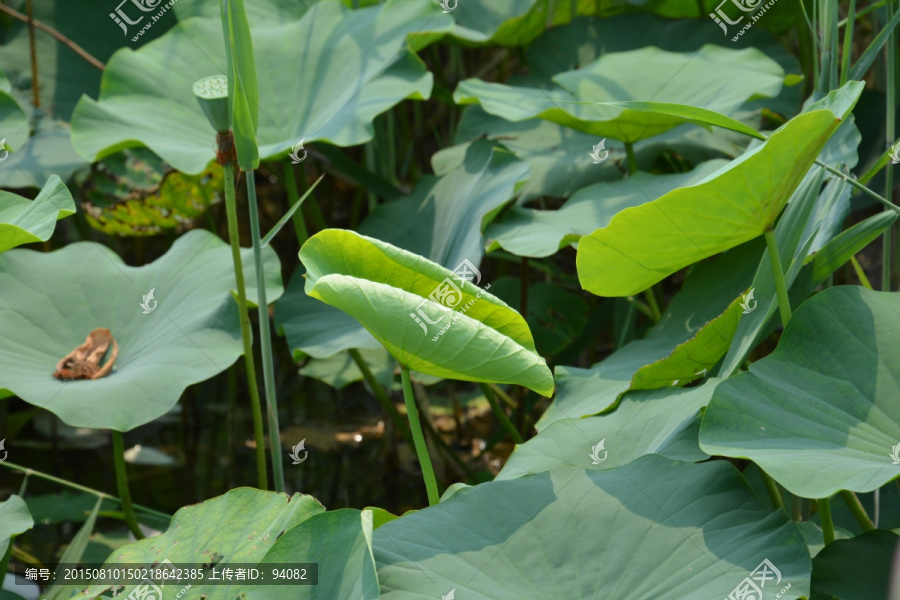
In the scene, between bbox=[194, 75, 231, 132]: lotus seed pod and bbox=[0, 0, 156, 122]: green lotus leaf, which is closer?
bbox=[194, 75, 231, 132]: lotus seed pod

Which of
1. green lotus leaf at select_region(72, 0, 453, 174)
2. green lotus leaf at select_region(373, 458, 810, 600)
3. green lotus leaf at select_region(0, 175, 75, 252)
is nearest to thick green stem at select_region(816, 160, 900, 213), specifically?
green lotus leaf at select_region(373, 458, 810, 600)

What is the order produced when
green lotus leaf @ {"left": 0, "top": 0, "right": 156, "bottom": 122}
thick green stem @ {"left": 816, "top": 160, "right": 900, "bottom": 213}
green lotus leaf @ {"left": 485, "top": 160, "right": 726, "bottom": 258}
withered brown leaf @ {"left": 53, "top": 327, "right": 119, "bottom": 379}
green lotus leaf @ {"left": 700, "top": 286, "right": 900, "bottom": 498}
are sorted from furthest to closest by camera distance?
green lotus leaf @ {"left": 0, "top": 0, "right": 156, "bottom": 122}, green lotus leaf @ {"left": 485, "top": 160, "right": 726, "bottom": 258}, withered brown leaf @ {"left": 53, "top": 327, "right": 119, "bottom": 379}, thick green stem @ {"left": 816, "top": 160, "right": 900, "bottom": 213}, green lotus leaf @ {"left": 700, "top": 286, "right": 900, "bottom": 498}

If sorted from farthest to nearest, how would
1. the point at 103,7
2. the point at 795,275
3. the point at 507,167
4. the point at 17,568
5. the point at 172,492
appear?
the point at 103,7
the point at 172,492
the point at 17,568
the point at 507,167
the point at 795,275

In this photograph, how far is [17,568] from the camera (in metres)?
1.96

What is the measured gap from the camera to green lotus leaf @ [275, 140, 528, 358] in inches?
64.6

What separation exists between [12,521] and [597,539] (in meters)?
0.87

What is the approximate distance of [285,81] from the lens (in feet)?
6.57

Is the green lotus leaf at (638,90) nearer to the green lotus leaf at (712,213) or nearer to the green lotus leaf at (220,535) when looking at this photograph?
the green lotus leaf at (712,213)

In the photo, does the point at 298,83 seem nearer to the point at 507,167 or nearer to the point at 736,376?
the point at 507,167

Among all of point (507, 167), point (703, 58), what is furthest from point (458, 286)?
point (703, 58)

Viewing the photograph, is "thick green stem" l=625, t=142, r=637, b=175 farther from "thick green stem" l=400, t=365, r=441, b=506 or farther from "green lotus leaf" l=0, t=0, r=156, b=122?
"green lotus leaf" l=0, t=0, r=156, b=122

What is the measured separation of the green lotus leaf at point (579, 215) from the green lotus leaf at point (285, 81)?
1.27 ft

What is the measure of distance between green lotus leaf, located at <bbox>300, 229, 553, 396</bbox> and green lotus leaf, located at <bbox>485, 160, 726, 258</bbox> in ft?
1.62

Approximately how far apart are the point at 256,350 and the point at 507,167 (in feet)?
4.28
